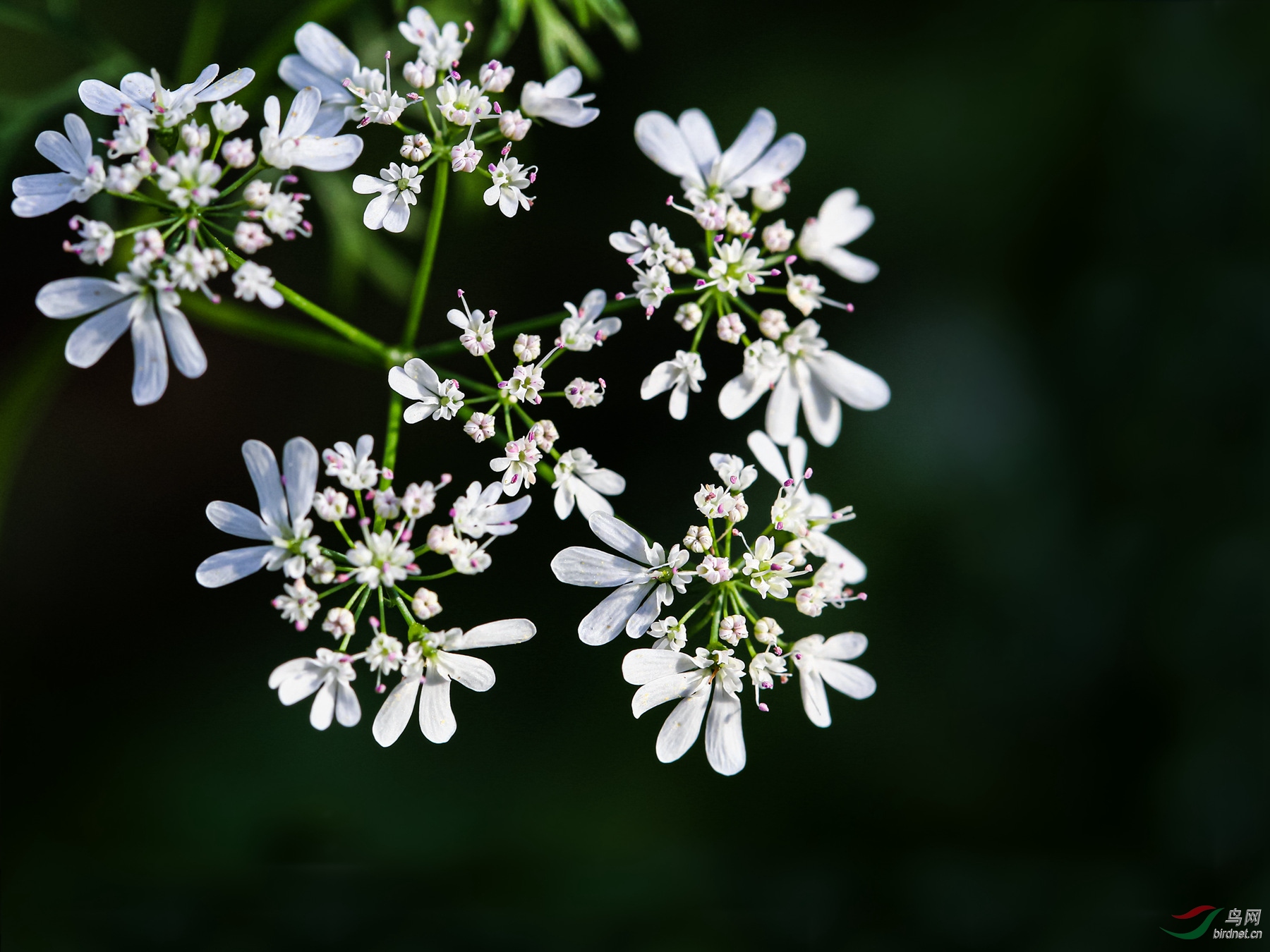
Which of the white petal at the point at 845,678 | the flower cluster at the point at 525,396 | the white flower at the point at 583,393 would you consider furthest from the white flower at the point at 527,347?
the white petal at the point at 845,678

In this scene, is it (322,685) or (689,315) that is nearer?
(322,685)

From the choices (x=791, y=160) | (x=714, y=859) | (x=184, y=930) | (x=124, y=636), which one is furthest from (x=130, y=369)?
(x=714, y=859)

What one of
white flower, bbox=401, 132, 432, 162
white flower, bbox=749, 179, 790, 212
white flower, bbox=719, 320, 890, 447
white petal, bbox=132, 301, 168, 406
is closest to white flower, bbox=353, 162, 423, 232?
white flower, bbox=401, 132, 432, 162

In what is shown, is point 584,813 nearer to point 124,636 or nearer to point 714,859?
point 714,859

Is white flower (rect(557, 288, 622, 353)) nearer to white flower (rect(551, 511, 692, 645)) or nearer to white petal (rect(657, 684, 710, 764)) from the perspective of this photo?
white flower (rect(551, 511, 692, 645))

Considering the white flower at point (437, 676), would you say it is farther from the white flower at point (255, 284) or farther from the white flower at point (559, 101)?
the white flower at point (559, 101)

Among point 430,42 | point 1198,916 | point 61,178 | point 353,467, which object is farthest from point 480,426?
point 1198,916

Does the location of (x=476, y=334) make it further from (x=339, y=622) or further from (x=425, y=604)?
(x=339, y=622)
